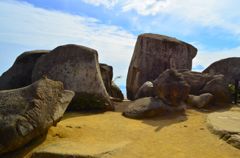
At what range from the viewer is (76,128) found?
8469 millimetres

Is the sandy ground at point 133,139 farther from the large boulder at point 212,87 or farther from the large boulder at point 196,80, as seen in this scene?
the large boulder at point 196,80

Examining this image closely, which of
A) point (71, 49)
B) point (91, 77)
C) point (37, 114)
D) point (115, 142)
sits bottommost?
point (115, 142)

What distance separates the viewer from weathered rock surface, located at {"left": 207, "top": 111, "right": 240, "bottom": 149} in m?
7.70

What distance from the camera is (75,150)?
6.73 metres

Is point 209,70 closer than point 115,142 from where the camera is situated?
No

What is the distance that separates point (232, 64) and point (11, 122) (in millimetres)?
13096

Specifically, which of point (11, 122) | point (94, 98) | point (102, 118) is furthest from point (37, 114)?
point (94, 98)

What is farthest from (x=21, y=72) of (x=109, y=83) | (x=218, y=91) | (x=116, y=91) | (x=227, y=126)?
(x=227, y=126)

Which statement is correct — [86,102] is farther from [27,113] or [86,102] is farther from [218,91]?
[218,91]

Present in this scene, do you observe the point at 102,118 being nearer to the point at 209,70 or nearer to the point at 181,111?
the point at 181,111

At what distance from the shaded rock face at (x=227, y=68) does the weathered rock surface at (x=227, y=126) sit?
275 inches

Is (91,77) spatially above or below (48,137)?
above

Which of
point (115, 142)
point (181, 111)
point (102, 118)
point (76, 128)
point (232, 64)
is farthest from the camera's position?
point (232, 64)

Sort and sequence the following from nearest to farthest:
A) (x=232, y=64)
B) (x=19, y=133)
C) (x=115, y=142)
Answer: (x=19, y=133) → (x=115, y=142) → (x=232, y=64)
